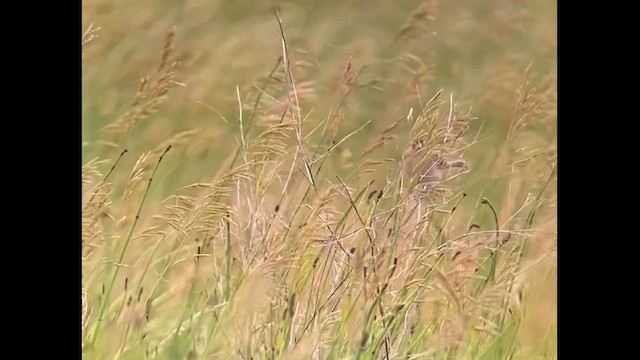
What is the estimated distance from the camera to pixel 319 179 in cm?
133

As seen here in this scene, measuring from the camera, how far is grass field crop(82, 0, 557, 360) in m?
1.32

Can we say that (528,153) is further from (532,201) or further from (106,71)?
(106,71)

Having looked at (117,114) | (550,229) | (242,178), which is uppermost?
(117,114)

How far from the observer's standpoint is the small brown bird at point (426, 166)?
4.37 ft

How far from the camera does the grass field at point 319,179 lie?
132 centimetres

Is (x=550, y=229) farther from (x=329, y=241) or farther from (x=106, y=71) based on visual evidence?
(x=106, y=71)

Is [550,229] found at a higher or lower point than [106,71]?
lower

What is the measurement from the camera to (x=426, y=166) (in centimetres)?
134

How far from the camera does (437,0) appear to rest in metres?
1.33

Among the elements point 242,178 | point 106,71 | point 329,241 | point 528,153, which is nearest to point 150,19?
point 106,71

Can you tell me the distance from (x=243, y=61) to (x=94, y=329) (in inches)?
25.1

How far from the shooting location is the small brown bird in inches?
52.4

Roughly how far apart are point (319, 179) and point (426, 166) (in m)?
0.23

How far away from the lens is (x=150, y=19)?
4.37ft
